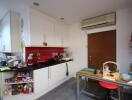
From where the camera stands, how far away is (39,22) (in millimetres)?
2807

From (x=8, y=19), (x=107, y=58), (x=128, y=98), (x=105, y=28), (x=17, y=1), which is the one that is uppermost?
(x=17, y=1)

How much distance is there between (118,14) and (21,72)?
3.34 m

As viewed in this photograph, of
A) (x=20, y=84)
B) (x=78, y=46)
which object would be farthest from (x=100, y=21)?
(x=20, y=84)

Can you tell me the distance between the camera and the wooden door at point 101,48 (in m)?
3.04

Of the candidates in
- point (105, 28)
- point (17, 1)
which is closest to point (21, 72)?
point (17, 1)

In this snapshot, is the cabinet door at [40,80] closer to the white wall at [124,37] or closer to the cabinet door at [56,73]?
the cabinet door at [56,73]

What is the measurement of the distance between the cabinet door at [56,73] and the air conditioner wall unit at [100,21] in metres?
1.79

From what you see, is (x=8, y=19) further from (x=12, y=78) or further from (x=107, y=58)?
(x=107, y=58)

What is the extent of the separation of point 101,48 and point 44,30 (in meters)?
2.10

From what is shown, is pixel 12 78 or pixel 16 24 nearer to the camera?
pixel 12 78

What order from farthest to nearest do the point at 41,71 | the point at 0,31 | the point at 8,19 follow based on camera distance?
the point at 0,31, the point at 8,19, the point at 41,71

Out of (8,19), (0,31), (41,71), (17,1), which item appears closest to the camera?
(17,1)

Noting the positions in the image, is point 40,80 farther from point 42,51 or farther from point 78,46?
point 78,46

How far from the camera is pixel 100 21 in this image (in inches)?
120
